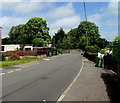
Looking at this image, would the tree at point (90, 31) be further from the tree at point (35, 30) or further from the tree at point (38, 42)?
the tree at point (38, 42)

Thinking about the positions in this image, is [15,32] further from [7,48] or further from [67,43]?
[7,48]

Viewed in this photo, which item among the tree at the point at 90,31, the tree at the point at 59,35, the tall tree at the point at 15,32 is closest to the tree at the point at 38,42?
the tree at the point at 90,31

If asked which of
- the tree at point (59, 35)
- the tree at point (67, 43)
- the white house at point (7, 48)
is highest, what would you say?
the tree at point (59, 35)

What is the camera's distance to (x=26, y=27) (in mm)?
79000

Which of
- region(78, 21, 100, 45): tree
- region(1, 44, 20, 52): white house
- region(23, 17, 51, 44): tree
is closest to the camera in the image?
region(1, 44, 20, 52): white house

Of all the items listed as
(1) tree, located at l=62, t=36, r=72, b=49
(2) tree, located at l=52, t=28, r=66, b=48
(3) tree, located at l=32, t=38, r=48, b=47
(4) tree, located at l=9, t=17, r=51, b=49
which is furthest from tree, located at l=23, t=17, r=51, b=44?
(2) tree, located at l=52, t=28, r=66, b=48

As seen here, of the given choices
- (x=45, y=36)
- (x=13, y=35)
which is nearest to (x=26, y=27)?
(x=45, y=36)

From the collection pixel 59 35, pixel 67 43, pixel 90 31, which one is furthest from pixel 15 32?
pixel 90 31

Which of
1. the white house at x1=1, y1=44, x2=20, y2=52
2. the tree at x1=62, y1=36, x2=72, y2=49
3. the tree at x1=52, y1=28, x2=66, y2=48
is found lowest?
the white house at x1=1, y1=44, x2=20, y2=52

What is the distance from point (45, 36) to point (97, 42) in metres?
22.6

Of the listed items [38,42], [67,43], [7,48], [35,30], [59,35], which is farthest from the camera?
[59,35]

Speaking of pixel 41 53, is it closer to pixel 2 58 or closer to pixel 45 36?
pixel 2 58

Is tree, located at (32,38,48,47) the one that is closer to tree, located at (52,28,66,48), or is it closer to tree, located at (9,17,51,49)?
tree, located at (9,17,51,49)

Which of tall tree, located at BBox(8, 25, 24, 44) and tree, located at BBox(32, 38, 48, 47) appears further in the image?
tall tree, located at BBox(8, 25, 24, 44)
